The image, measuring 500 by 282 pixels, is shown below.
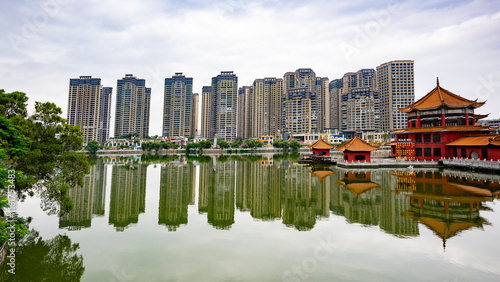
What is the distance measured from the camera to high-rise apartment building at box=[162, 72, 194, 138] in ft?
472

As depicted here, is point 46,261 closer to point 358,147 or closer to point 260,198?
point 260,198

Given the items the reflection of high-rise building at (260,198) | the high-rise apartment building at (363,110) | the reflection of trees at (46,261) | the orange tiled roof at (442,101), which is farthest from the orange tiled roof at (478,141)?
the high-rise apartment building at (363,110)

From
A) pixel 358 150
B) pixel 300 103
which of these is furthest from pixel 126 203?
pixel 300 103

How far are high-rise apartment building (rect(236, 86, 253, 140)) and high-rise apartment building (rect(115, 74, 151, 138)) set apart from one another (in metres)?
61.6

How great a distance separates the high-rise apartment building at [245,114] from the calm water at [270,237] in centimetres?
14508

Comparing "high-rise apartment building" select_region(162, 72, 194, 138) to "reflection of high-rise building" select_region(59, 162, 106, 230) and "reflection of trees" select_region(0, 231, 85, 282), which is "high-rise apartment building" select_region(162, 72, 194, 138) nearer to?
"reflection of high-rise building" select_region(59, 162, 106, 230)

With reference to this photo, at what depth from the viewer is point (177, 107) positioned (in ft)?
474

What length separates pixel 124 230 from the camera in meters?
12.8

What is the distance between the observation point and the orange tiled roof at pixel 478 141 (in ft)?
103

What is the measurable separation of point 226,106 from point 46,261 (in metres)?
137

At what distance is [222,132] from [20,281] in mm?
135352

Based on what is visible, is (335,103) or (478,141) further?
(335,103)

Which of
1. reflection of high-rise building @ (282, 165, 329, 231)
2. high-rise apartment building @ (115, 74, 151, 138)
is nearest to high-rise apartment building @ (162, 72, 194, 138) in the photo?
high-rise apartment building @ (115, 74, 151, 138)

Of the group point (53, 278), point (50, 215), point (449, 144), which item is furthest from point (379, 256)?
point (449, 144)
